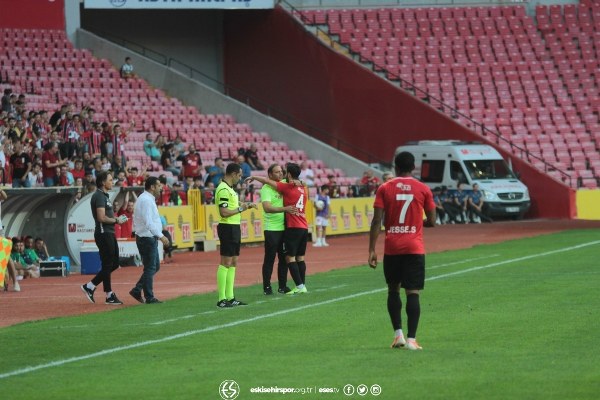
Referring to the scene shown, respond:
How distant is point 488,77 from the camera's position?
170 feet

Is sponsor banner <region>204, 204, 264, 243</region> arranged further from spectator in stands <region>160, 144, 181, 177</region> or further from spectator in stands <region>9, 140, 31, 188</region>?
spectator in stands <region>9, 140, 31, 188</region>

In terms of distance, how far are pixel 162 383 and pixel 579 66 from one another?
143ft

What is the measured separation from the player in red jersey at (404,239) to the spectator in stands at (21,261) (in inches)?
585

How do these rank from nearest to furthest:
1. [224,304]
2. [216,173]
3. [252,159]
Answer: [224,304], [216,173], [252,159]

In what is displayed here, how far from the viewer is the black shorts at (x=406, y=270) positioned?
13016 millimetres

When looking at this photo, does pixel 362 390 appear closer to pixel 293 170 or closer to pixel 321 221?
pixel 293 170

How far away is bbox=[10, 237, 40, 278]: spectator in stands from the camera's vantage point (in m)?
26.8

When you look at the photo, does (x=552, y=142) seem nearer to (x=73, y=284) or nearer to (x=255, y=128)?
(x=255, y=128)

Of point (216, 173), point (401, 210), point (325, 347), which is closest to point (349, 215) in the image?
point (216, 173)

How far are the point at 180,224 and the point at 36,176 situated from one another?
4.20m

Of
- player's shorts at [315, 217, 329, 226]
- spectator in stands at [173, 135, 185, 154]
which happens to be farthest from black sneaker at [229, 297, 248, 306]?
spectator in stands at [173, 135, 185, 154]

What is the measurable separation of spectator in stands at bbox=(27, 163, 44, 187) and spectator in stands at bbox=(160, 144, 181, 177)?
27.9ft

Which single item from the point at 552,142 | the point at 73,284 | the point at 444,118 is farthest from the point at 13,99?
the point at 552,142

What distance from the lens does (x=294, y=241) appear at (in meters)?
20.7
